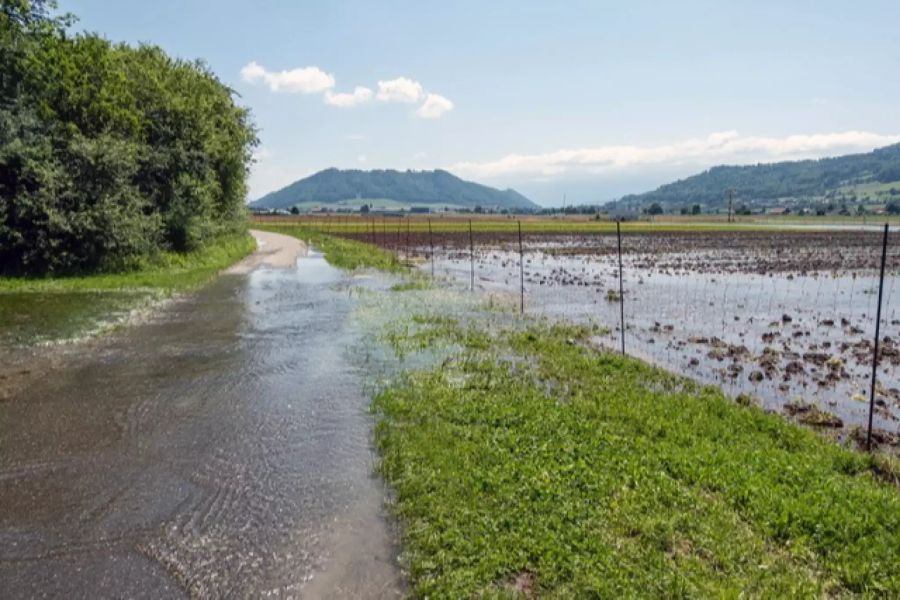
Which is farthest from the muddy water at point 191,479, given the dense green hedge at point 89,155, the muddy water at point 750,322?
the dense green hedge at point 89,155

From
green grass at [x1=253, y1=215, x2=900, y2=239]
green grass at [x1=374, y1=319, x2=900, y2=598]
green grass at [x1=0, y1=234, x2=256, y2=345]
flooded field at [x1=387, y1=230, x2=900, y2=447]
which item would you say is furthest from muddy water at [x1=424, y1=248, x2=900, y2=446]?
green grass at [x1=253, y1=215, x2=900, y2=239]

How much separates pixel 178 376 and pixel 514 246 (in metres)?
42.9

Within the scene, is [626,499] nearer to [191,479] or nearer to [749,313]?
[191,479]

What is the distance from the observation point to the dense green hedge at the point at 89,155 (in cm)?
1945

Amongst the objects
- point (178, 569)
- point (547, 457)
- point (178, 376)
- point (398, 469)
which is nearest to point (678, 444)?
point (547, 457)

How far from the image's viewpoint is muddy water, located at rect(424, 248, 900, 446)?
10.4 metres

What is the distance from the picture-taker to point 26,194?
19.0 metres

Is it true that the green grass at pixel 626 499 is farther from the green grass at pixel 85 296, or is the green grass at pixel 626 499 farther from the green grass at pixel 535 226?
the green grass at pixel 535 226

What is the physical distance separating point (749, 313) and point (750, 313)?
33 millimetres

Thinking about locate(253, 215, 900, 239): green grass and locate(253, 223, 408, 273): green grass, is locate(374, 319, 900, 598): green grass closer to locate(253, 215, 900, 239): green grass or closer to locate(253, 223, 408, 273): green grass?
locate(253, 223, 408, 273): green grass

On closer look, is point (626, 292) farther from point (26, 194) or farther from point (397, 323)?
point (26, 194)

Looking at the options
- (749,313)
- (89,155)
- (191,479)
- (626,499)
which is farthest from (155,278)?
(749,313)

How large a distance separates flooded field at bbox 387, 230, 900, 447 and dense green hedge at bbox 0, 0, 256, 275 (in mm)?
13522

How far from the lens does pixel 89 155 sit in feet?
67.2
